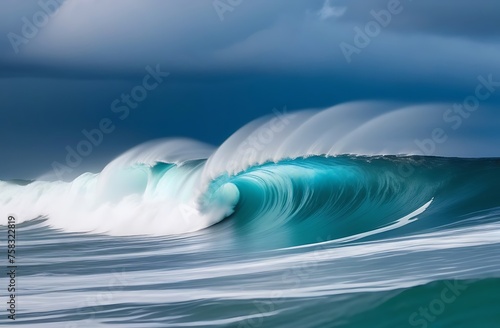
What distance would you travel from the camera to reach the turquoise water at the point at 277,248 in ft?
18.6

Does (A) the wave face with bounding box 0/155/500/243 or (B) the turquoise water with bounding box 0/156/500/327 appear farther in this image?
(A) the wave face with bounding box 0/155/500/243

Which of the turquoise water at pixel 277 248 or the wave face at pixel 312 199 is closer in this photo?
the turquoise water at pixel 277 248

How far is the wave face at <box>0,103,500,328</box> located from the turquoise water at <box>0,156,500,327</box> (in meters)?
0.02

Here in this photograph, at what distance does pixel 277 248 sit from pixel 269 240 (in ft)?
3.24

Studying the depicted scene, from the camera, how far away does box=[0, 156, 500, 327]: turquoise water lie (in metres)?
5.67

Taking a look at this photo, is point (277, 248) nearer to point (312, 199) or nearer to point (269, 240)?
point (269, 240)

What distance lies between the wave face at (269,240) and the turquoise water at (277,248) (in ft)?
0.07

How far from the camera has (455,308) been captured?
17.1 ft

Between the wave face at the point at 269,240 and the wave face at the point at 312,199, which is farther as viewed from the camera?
the wave face at the point at 312,199

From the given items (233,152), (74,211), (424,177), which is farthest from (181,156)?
(424,177)

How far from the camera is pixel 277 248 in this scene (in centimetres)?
952

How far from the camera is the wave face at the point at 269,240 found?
5.73 meters

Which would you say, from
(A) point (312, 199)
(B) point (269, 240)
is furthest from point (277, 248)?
(A) point (312, 199)

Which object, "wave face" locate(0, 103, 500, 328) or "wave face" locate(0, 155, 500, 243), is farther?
"wave face" locate(0, 155, 500, 243)
